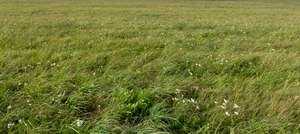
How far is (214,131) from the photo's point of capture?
1755 mm

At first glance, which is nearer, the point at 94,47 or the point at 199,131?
the point at 199,131

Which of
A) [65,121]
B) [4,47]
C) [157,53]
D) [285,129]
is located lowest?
[285,129]

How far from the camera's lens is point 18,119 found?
5.91ft

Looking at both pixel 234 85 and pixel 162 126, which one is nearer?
pixel 162 126

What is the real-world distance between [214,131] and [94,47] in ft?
13.3

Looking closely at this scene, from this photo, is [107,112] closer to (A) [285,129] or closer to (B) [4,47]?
(A) [285,129]

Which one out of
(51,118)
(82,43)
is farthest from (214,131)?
(82,43)

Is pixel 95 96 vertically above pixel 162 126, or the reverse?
pixel 95 96

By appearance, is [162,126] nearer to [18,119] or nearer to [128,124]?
[128,124]

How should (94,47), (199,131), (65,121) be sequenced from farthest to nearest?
(94,47)
(65,121)
(199,131)

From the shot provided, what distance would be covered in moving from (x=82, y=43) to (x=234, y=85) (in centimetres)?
464

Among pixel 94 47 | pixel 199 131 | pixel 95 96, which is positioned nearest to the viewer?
pixel 199 131

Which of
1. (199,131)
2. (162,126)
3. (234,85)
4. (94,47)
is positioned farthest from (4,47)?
(234,85)

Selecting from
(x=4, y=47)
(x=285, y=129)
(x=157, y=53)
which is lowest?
(x=285, y=129)
